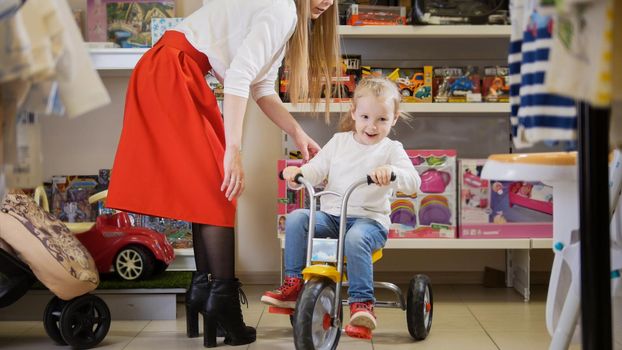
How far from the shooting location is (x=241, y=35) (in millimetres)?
2354

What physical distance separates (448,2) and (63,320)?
6.04ft

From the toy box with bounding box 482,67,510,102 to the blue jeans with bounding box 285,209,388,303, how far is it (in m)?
1.03

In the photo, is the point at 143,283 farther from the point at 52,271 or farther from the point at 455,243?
the point at 455,243

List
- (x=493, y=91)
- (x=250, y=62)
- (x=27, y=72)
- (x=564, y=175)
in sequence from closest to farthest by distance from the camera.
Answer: (x=27, y=72)
(x=564, y=175)
(x=250, y=62)
(x=493, y=91)

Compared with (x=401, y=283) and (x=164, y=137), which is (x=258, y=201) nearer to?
(x=401, y=283)

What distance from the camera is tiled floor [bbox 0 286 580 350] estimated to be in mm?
2494

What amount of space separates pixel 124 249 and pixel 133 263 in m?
0.06

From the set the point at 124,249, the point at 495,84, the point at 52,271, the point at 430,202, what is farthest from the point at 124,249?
the point at 495,84

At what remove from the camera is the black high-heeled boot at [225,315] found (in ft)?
7.91

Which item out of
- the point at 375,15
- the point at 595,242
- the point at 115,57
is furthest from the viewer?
the point at 375,15

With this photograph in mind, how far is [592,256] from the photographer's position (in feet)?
3.89

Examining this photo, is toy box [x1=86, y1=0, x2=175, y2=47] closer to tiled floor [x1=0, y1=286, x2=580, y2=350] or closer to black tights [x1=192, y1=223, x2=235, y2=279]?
tiled floor [x1=0, y1=286, x2=580, y2=350]

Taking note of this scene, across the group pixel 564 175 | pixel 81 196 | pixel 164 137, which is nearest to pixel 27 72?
pixel 564 175

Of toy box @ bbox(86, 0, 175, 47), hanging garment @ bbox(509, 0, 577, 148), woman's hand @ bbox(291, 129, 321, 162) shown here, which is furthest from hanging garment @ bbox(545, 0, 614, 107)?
toy box @ bbox(86, 0, 175, 47)
